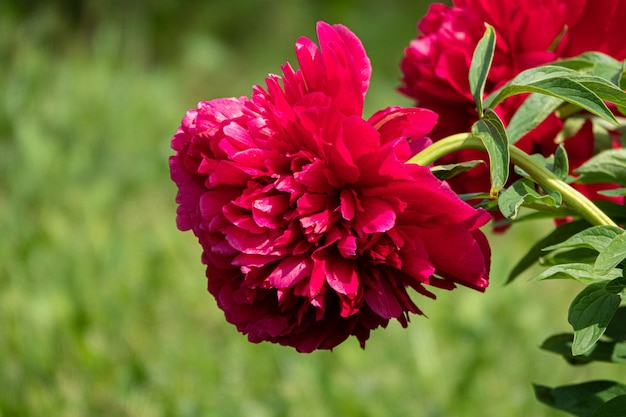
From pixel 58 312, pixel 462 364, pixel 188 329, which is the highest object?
pixel 58 312

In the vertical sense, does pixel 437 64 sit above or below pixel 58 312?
above

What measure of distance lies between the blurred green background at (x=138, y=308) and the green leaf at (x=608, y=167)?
1.09 metres

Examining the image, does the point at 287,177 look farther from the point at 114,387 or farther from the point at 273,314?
the point at 114,387

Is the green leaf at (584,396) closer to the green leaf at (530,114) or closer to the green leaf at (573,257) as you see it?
the green leaf at (573,257)

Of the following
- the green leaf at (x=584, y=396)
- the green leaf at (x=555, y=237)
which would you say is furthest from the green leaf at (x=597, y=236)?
the green leaf at (x=584, y=396)

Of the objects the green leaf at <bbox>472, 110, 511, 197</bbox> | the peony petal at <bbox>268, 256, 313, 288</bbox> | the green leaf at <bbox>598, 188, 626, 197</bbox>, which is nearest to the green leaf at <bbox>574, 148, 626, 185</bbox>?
the green leaf at <bbox>598, 188, 626, 197</bbox>

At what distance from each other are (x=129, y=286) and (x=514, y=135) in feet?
5.21

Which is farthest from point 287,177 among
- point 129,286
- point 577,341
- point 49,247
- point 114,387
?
point 49,247

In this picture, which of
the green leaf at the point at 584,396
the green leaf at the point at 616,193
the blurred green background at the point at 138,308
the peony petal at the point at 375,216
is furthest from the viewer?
the blurred green background at the point at 138,308

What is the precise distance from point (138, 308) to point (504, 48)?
1502 mm

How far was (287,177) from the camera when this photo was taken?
0.58m

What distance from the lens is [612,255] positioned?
0.58 metres

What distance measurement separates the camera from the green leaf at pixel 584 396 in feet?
2.57

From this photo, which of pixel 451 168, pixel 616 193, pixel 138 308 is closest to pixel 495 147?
pixel 451 168
